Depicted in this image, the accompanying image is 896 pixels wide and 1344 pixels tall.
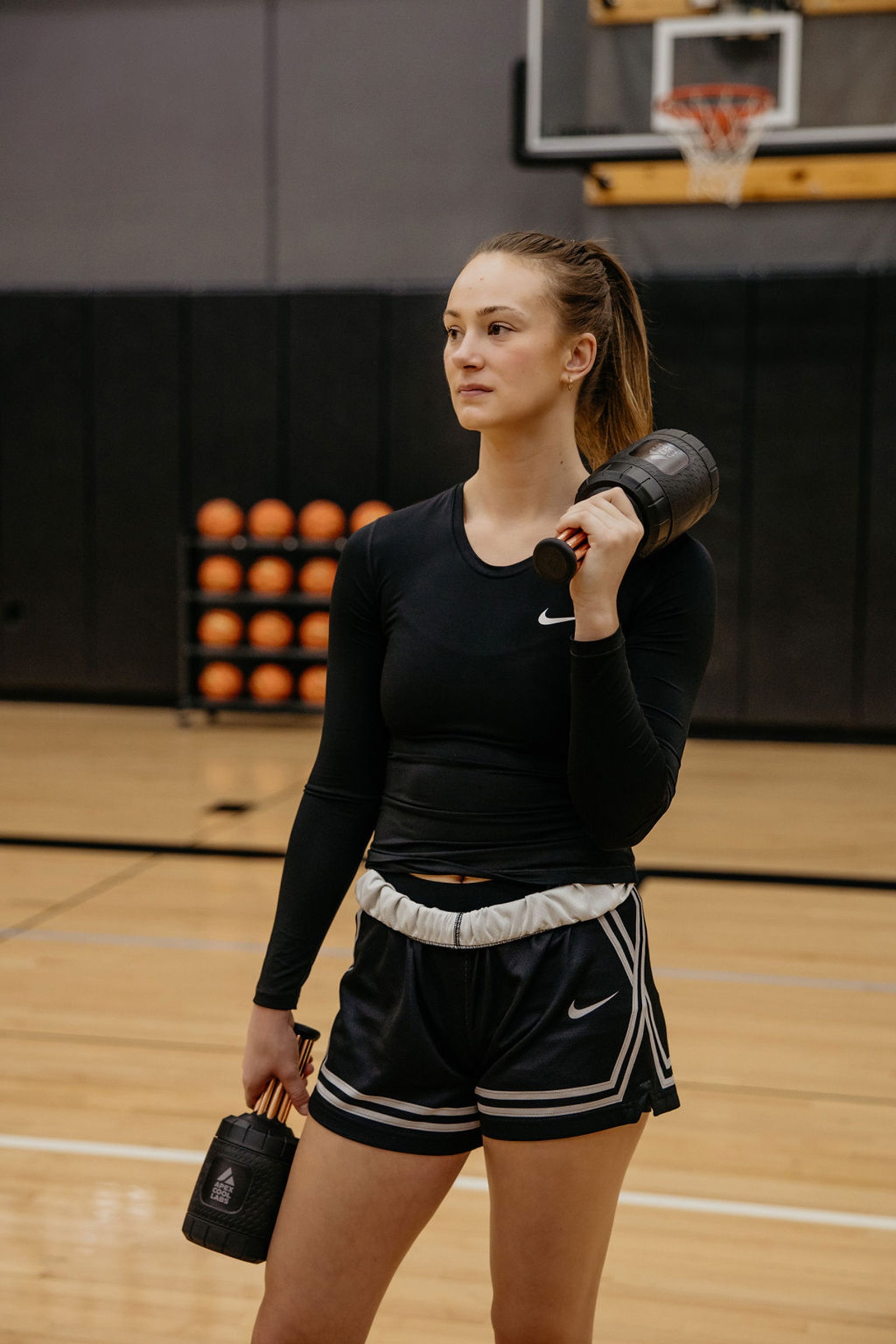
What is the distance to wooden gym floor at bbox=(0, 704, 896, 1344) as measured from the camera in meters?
2.35

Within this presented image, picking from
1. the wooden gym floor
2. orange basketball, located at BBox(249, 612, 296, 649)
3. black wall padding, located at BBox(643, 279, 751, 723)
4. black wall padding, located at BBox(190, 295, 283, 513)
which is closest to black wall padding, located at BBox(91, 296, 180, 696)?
black wall padding, located at BBox(190, 295, 283, 513)

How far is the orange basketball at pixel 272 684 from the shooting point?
833 centimetres

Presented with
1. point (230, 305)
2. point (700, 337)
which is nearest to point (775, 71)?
point (700, 337)

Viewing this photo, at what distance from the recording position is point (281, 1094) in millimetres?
1573

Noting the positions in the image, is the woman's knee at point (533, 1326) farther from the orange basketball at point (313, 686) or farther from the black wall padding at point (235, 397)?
the black wall padding at point (235, 397)

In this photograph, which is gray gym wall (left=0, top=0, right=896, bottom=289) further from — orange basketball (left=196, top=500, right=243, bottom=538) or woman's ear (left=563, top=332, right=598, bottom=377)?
woman's ear (left=563, top=332, right=598, bottom=377)

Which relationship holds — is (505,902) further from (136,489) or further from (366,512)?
(136,489)

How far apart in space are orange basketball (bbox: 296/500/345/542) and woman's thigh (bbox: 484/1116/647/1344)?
7.01 m

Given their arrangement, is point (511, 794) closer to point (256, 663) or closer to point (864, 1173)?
point (864, 1173)

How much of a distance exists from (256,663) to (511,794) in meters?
7.41

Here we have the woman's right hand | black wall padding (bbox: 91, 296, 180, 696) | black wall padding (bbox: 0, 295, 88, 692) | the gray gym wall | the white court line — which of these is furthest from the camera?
black wall padding (bbox: 0, 295, 88, 692)

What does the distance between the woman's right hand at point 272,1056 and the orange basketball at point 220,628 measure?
6899mm

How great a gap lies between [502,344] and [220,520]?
277 inches

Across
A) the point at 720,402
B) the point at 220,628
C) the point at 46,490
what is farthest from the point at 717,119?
the point at 46,490
